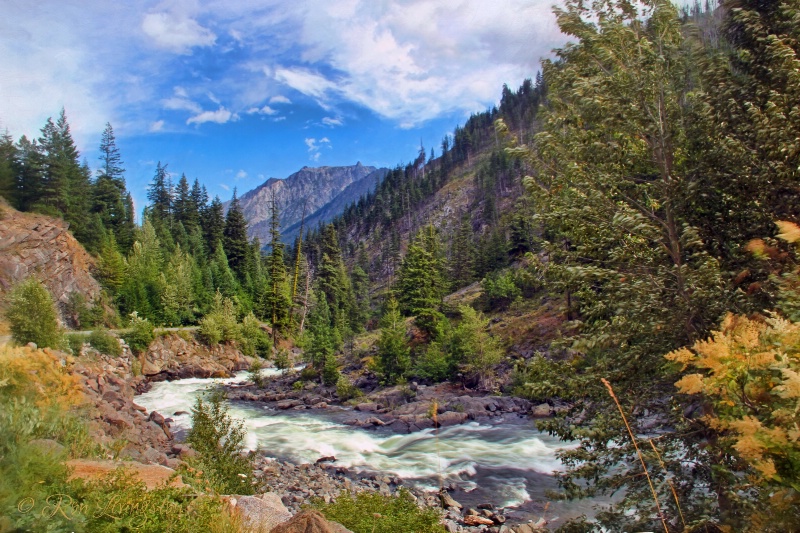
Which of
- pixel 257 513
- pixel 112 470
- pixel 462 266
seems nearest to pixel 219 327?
pixel 462 266

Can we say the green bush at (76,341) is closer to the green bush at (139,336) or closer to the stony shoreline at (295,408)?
the stony shoreline at (295,408)

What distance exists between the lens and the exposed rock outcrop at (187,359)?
4284 cm

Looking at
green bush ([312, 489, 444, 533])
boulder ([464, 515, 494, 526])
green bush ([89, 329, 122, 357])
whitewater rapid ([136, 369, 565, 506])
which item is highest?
green bush ([89, 329, 122, 357])

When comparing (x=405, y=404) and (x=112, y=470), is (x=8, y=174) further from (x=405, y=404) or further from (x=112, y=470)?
(x=112, y=470)

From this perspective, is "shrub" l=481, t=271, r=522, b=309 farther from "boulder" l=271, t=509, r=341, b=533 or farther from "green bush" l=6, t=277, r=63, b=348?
"boulder" l=271, t=509, r=341, b=533

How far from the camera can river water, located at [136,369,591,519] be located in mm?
16031

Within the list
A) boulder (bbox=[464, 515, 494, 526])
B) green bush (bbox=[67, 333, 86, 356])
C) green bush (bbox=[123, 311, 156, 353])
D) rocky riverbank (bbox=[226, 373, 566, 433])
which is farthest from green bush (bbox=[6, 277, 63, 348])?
boulder (bbox=[464, 515, 494, 526])

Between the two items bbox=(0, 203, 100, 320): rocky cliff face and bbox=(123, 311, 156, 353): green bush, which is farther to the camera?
bbox=(0, 203, 100, 320): rocky cliff face

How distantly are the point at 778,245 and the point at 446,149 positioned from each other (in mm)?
171524

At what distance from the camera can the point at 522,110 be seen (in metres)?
148

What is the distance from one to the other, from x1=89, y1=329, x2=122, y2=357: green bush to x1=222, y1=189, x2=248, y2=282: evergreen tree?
36.5 m

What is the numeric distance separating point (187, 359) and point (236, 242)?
3691 centimetres

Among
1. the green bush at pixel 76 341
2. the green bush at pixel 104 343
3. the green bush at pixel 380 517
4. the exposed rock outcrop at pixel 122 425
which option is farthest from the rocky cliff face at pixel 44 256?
the green bush at pixel 380 517

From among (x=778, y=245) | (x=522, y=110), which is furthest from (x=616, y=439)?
(x=522, y=110)
